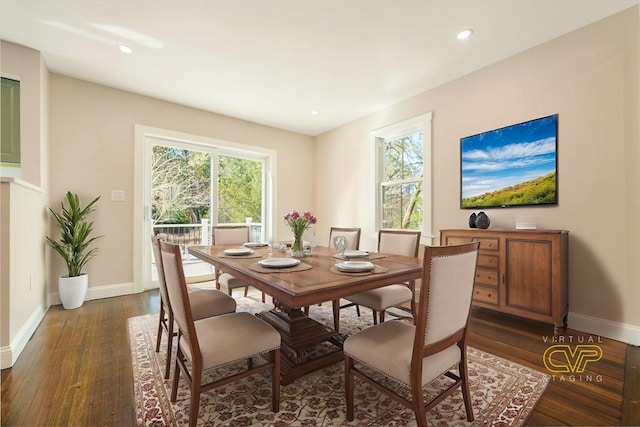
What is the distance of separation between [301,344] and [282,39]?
260 centimetres

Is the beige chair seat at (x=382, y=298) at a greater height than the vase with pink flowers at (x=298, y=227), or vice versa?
the vase with pink flowers at (x=298, y=227)

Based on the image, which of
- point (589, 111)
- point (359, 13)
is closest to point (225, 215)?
point (359, 13)

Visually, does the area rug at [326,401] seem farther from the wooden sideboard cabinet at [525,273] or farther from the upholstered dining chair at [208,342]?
the wooden sideboard cabinet at [525,273]

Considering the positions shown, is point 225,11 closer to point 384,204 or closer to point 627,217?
point 384,204

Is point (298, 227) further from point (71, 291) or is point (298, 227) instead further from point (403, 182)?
point (71, 291)

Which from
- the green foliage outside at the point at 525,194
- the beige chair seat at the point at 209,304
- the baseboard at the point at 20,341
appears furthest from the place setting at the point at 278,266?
the green foliage outside at the point at 525,194

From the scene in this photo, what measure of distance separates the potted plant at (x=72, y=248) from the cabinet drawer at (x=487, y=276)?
14.0ft

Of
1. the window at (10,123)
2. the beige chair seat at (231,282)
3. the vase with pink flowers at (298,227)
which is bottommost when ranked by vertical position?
the beige chair seat at (231,282)

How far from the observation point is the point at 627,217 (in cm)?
224

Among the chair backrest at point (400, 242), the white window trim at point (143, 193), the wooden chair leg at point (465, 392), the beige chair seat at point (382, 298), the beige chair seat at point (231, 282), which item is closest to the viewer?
the wooden chair leg at point (465, 392)

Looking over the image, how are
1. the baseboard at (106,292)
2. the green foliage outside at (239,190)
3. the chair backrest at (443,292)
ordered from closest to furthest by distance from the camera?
the chair backrest at (443,292) → the baseboard at (106,292) → the green foliage outside at (239,190)

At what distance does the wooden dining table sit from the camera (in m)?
1.31

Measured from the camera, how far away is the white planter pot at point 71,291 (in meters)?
3.03

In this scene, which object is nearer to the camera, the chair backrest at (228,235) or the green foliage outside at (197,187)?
the chair backrest at (228,235)
